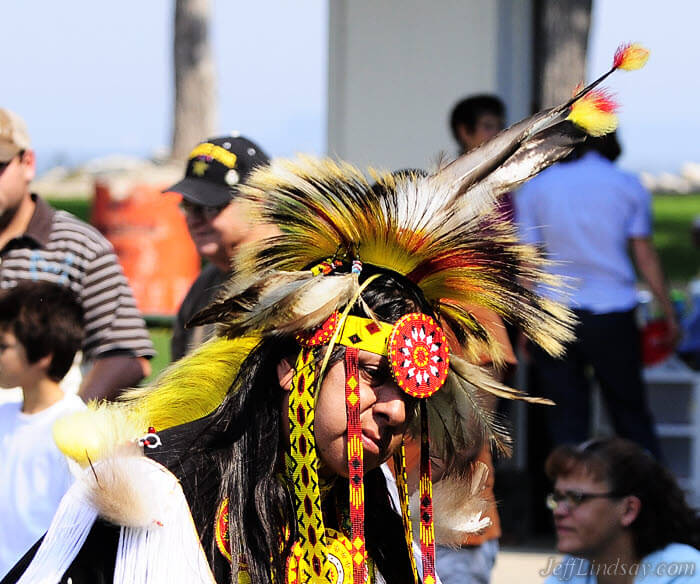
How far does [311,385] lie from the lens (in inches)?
76.7

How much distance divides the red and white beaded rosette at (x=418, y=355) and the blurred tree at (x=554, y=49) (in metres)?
4.36

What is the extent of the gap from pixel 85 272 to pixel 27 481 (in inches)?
29.3

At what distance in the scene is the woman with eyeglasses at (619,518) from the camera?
11.4ft

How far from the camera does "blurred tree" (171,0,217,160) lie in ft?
57.0

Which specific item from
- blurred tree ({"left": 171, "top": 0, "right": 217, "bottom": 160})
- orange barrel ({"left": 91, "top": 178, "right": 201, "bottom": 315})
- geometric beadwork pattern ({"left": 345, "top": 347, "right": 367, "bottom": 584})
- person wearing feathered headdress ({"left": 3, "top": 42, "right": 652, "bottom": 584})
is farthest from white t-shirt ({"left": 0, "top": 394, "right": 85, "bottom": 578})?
blurred tree ({"left": 171, "top": 0, "right": 217, "bottom": 160})

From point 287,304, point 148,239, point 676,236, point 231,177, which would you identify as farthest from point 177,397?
point 676,236

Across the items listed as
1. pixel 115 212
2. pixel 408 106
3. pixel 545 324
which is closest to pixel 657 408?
pixel 408 106

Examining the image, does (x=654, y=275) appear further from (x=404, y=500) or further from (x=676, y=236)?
(x=676, y=236)

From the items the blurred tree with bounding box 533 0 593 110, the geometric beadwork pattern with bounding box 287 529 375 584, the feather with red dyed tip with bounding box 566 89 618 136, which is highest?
the blurred tree with bounding box 533 0 593 110

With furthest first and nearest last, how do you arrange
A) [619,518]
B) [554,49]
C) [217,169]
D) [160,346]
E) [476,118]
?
[160,346]
[554,49]
[476,118]
[217,169]
[619,518]

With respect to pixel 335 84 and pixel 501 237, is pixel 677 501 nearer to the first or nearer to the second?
pixel 501 237

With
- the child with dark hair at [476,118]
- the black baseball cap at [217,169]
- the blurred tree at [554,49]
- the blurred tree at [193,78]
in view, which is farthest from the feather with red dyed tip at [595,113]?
the blurred tree at [193,78]

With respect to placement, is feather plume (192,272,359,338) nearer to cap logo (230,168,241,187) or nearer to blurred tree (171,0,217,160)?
cap logo (230,168,241,187)

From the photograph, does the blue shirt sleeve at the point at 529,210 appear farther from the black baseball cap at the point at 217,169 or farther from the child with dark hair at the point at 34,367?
the child with dark hair at the point at 34,367
